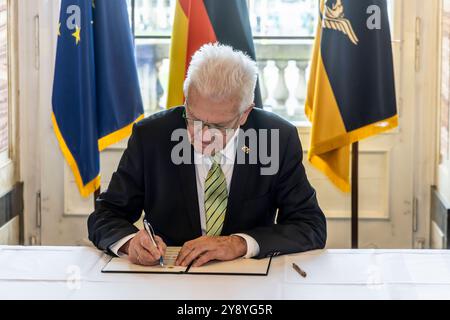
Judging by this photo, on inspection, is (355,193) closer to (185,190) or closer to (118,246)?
(185,190)

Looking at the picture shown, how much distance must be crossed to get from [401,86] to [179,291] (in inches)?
106

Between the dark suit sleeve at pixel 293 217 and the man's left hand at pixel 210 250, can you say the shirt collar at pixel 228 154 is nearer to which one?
the dark suit sleeve at pixel 293 217

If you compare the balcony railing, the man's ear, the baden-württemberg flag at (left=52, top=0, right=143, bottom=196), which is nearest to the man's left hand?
the man's ear

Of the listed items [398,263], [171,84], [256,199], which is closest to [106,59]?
[171,84]

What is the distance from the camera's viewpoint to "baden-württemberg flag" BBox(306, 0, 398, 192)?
13.1ft

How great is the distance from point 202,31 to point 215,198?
5.31 ft

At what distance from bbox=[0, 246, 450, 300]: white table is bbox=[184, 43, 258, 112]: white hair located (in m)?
0.52

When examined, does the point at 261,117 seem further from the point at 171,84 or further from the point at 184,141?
the point at 171,84

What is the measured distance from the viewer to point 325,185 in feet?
14.8

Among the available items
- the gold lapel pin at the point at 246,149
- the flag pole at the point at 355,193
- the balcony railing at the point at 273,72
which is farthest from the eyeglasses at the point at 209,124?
the balcony railing at the point at 273,72

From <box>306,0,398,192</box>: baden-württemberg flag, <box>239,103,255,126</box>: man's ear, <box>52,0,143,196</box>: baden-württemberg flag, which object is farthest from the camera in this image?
<box>52,0,143,196</box>: baden-württemberg flag

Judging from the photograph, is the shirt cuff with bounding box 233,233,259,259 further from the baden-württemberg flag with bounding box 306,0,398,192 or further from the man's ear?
the baden-württemberg flag with bounding box 306,0,398,192

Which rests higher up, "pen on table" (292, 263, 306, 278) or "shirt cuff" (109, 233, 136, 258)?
"shirt cuff" (109, 233, 136, 258)

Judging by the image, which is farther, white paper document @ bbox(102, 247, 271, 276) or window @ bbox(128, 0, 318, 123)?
window @ bbox(128, 0, 318, 123)
